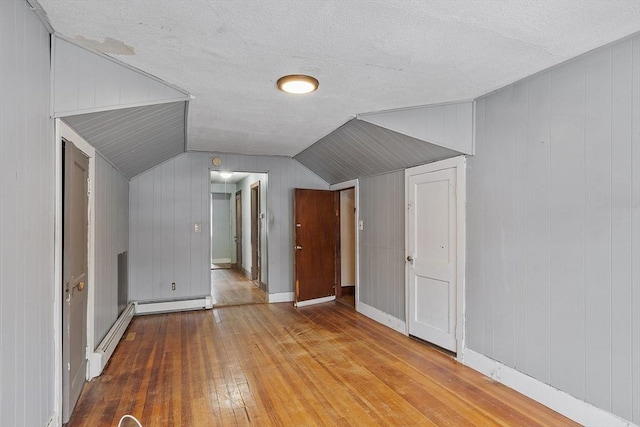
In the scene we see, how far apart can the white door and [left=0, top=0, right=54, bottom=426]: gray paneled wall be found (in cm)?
318

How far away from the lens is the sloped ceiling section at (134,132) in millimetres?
2574

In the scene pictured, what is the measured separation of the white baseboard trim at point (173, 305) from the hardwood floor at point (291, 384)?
653 millimetres

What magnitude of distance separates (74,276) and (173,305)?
9.21 ft

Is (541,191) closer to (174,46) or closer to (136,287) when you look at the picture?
(174,46)

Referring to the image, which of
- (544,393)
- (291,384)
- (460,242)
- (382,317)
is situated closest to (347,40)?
(460,242)

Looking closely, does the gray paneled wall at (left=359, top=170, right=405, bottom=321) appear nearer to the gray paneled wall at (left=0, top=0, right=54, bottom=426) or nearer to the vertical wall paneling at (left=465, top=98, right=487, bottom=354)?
the vertical wall paneling at (left=465, top=98, right=487, bottom=354)

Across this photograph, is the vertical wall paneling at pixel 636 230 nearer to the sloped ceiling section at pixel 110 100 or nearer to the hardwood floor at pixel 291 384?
the hardwood floor at pixel 291 384

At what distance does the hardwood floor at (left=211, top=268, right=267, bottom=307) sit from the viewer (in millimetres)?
5754

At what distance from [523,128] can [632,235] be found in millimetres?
1060

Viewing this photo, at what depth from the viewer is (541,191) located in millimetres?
2576

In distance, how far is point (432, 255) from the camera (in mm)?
3717

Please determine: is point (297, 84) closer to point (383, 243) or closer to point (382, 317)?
point (383, 243)

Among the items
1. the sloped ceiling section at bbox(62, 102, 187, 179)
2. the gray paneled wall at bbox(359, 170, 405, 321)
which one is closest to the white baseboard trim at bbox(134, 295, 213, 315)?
the sloped ceiling section at bbox(62, 102, 187, 179)

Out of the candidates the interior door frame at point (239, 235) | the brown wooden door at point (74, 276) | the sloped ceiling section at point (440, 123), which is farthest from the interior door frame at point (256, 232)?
the brown wooden door at point (74, 276)
